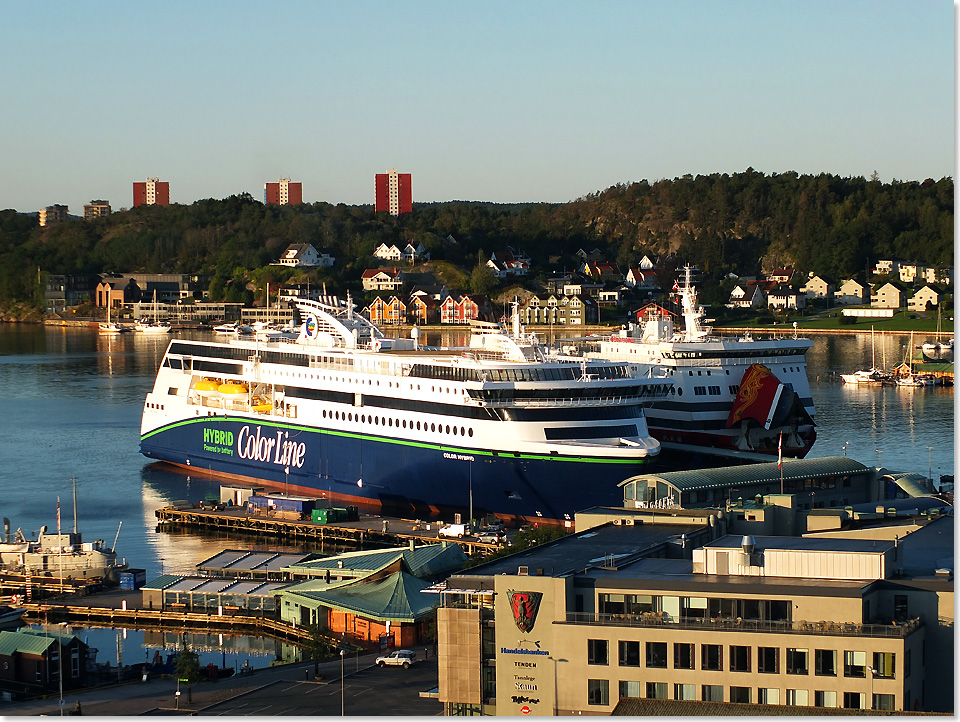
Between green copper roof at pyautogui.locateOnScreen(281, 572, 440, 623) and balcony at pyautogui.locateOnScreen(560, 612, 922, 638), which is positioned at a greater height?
balcony at pyautogui.locateOnScreen(560, 612, 922, 638)

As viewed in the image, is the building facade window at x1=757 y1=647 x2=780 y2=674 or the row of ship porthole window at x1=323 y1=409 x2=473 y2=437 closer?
the building facade window at x1=757 y1=647 x2=780 y2=674

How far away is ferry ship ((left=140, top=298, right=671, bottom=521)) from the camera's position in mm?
33656

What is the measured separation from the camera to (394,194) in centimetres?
15038

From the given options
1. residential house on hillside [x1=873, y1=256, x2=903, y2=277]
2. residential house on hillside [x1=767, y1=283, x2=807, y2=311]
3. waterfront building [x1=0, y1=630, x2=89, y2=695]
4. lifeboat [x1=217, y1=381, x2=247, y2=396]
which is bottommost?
waterfront building [x1=0, y1=630, x2=89, y2=695]

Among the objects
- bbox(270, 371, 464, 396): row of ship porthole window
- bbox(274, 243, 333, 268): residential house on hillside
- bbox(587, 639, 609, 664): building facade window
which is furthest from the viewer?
bbox(274, 243, 333, 268): residential house on hillside

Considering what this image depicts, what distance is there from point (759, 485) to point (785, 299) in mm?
79858

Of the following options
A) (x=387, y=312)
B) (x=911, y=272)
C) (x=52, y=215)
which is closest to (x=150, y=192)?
(x=52, y=215)

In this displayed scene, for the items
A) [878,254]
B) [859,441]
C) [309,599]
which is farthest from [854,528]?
[878,254]

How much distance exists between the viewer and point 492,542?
31.4 metres

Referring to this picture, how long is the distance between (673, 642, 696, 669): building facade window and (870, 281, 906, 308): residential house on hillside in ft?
294

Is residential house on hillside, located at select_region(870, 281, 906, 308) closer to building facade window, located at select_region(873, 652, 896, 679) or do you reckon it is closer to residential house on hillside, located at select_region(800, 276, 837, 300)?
residential house on hillside, located at select_region(800, 276, 837, 300)

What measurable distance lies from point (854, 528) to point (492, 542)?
999 cm

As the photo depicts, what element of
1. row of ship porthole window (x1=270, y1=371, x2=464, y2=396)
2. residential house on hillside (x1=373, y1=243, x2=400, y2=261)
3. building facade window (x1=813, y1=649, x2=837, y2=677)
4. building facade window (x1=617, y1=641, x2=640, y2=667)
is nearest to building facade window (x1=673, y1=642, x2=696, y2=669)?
building facade window (x1=617, y1=641, x2=640, y2=667)

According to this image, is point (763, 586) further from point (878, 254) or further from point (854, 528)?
point (878, 254)
